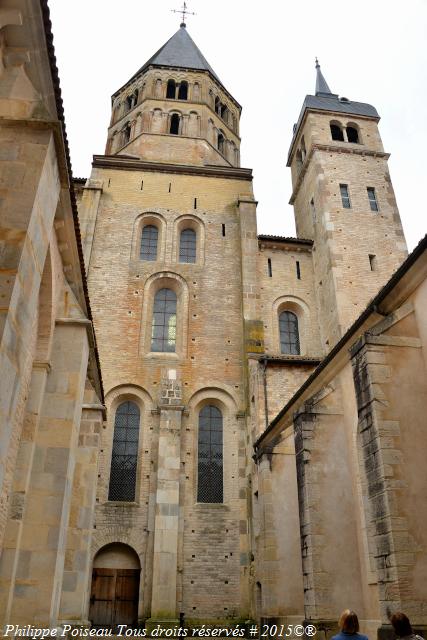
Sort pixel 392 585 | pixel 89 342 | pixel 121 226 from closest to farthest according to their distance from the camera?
pixel 392 585
pixel 89 342
pixel 121 226

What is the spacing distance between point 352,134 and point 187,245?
11.4m

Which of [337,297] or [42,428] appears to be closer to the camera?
[42,428]

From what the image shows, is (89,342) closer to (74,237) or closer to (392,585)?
(74,237)

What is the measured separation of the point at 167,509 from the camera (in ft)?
52.6

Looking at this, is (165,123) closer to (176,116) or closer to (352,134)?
(176,116)

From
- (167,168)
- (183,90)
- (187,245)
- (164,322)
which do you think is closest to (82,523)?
(164,322)

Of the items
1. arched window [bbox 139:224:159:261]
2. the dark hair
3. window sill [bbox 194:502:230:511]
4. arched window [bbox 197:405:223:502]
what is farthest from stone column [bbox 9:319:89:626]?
arched window [bbox 139:224:159:261]

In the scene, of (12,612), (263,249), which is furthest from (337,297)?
(12,612)

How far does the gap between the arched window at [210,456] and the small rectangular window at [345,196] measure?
11.1 meters

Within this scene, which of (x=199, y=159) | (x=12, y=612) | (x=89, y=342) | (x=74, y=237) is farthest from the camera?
(x=199, y=159)

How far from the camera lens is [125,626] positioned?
15055mm

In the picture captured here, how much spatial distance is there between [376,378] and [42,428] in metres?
5.93

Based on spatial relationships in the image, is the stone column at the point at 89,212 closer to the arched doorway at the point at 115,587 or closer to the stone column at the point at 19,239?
the arched doorway at the point at 115,587

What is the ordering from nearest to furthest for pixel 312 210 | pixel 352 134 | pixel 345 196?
pixel 345 196 → pixel 312 210 → pixel 352 134
